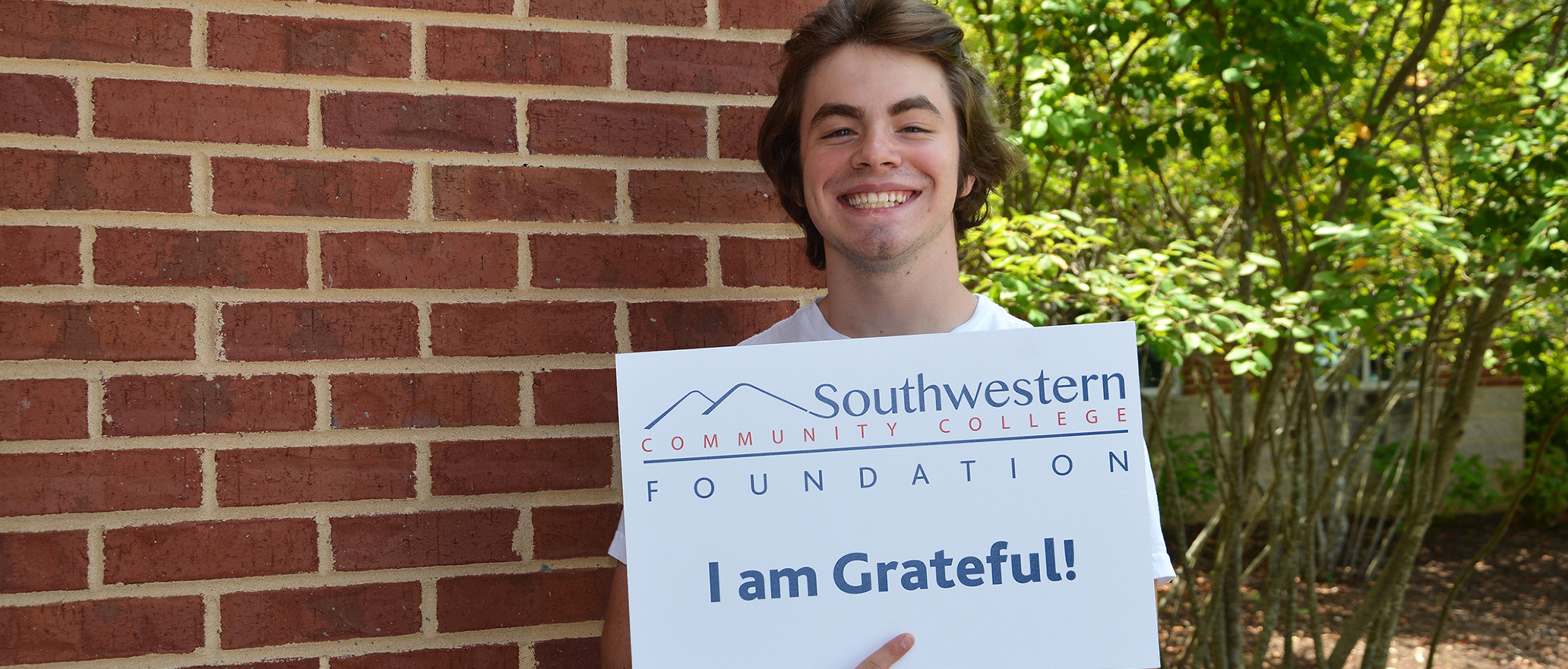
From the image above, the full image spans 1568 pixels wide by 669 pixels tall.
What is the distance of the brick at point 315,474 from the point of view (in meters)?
1.56

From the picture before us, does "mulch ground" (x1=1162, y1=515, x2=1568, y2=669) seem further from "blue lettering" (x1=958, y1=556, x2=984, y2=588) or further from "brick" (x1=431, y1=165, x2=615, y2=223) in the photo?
"brick" (x1=431, y1=165, x2=615, y2=223)

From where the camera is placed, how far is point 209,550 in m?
1.56

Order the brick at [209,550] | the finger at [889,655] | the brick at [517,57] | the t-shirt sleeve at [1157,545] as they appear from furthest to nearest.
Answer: the brick at [517,57]
the brick at [209,550]
the t-shirt sleeve at [1157,545]
the finger at [889,655]

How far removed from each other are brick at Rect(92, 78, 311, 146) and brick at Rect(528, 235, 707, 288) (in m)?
0.42

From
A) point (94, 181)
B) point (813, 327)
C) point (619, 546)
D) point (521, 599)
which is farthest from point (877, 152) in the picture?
point (94, 181)

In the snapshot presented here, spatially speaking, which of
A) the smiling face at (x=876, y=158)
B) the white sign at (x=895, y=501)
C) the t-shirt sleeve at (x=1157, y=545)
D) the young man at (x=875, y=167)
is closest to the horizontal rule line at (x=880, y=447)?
the white sign at (x=895, y=501)

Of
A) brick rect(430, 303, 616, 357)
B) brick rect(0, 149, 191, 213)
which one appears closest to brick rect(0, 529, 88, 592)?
brick rect(0, 149, 191, 213)

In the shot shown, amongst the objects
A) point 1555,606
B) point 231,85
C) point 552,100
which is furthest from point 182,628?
point 1555,606

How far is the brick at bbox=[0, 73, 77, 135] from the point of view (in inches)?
58.4

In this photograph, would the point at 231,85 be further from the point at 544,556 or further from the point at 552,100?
the point at 544,556

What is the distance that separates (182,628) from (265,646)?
0.41 feet

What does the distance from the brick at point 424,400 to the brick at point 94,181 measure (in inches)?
15.0

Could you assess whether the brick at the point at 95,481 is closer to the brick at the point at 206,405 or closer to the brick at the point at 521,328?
the brick at the point at 206,405

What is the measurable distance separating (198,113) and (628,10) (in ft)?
2.31
